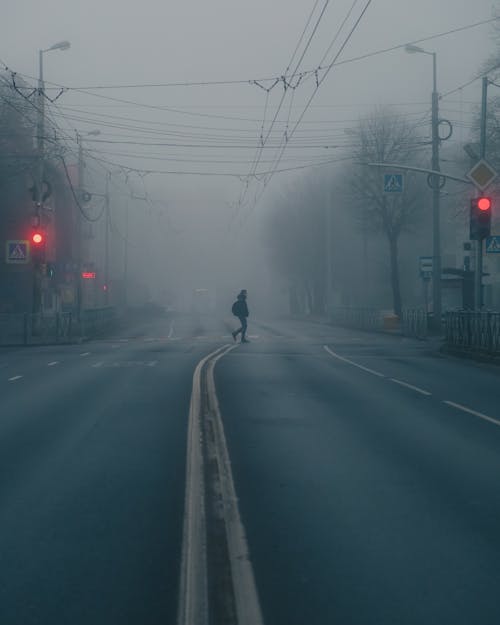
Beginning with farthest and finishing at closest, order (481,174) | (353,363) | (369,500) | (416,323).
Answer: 1. (416,323)
2. (481,174)
3. (353,363)
4. (369,500)

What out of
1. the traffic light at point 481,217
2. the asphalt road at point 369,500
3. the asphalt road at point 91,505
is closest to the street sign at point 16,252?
the traffic light at point 481,217

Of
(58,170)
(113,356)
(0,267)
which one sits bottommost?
(113,356)

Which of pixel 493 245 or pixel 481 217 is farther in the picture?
pixel 493 245

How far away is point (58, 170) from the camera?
55.8 metres

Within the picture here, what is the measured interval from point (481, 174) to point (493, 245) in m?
2.56

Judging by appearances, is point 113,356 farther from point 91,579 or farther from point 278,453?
point 91,579

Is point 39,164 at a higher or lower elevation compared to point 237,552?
higher

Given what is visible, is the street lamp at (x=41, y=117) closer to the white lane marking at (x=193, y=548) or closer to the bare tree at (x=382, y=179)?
the bare tree at (x=382, y=179)

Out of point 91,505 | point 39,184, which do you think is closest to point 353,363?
point 91,505

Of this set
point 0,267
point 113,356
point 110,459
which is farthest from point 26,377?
point 0,267

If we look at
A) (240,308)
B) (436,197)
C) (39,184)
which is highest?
(39,184)

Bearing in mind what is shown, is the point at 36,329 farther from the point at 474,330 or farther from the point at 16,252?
the point at 474,330

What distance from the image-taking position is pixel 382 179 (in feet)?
147

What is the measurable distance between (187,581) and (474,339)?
19.7m
